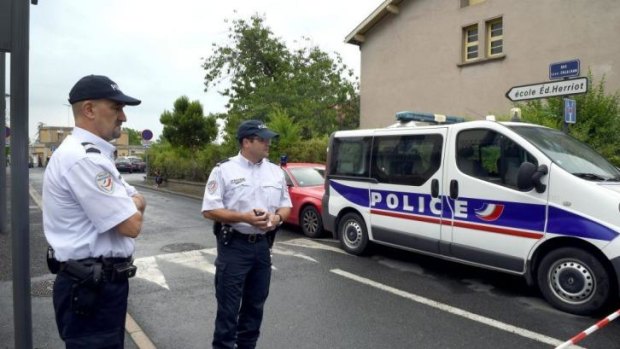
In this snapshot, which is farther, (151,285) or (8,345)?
(151,285)

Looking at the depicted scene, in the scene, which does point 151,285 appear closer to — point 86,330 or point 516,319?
point 86,330

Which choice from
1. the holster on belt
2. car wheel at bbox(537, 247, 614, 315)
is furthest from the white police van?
the holster on belt

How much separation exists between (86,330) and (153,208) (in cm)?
1266

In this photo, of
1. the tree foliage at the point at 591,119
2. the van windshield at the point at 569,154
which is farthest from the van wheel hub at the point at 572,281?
the tree foliage at the point at 591,119

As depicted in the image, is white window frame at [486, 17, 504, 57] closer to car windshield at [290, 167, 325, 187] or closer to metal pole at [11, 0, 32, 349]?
car windshield at [290, 167, 325, 187]

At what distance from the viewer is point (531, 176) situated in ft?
16.2

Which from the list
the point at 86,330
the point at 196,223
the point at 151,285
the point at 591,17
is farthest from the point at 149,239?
the point at 591,17

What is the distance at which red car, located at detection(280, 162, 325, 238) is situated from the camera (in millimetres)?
9195

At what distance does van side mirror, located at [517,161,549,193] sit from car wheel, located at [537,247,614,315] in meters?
0.69

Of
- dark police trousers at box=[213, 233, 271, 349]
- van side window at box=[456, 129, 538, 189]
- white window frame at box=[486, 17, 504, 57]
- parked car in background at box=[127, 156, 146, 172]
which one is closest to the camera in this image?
dark police trousers at box=[213, 233, 271, 349]

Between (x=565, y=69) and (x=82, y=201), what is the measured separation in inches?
274

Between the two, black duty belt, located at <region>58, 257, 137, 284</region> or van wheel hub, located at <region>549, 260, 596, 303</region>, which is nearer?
black duty belt, located at <region>58, 257, 137, 284</region>

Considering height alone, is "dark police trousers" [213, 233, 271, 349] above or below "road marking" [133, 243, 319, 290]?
above

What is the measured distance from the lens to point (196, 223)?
11195 millimetres
